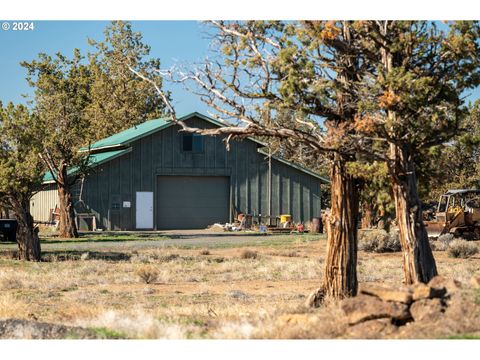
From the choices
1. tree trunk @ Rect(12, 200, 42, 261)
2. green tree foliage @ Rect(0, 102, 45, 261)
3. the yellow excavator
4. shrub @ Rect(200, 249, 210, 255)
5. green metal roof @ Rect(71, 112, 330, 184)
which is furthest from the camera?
green metal roof @ Rect(71, 112, 330, 184)

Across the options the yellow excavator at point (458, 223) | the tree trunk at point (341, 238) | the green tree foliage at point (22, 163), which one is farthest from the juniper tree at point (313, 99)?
the yellow excavator at point (458, 223)

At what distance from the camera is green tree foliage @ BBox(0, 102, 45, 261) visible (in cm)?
2922

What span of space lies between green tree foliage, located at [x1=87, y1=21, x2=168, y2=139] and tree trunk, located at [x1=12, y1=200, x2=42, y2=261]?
1346 inches

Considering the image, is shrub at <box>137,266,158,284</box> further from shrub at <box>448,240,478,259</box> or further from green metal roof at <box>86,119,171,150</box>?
green metal roof at <box>86,119,171,150</box>

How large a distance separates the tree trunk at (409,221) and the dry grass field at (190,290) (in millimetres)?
1748

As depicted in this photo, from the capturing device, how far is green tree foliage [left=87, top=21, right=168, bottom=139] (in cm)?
6581

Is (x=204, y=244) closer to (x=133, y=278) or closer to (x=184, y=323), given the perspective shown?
(x=133, y=278)

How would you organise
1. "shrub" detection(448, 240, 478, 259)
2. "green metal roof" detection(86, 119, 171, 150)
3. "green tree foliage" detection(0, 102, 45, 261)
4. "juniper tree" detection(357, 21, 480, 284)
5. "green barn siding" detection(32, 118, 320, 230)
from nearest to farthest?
1. "juniper tree" detection(357, 21, 480, 284)
2. "green tree foliage" detection(0, 102, 45, 261)
3. "shrub" detection(448, 240, 478, 259)
4. "green barn siding" detection(32, 118, 320, 230)
5. "green metal roof" detection(86, 119, 171, 150)

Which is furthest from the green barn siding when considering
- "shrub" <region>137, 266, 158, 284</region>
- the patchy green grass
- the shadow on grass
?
the patchy green grass

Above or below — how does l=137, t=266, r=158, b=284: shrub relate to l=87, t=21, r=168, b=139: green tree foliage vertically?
below

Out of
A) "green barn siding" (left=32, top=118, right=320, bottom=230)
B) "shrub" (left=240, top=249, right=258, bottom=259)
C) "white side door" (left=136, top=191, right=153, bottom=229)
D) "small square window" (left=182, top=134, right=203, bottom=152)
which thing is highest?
"small square window" (left=182, top=134, right=203, bottom=152)

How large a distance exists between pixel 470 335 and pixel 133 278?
1455 centimetres

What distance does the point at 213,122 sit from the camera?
174ft

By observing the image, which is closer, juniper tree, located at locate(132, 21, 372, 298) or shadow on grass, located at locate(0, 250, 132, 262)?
juniper tree, located at locate(132, 21, 372, 298)
